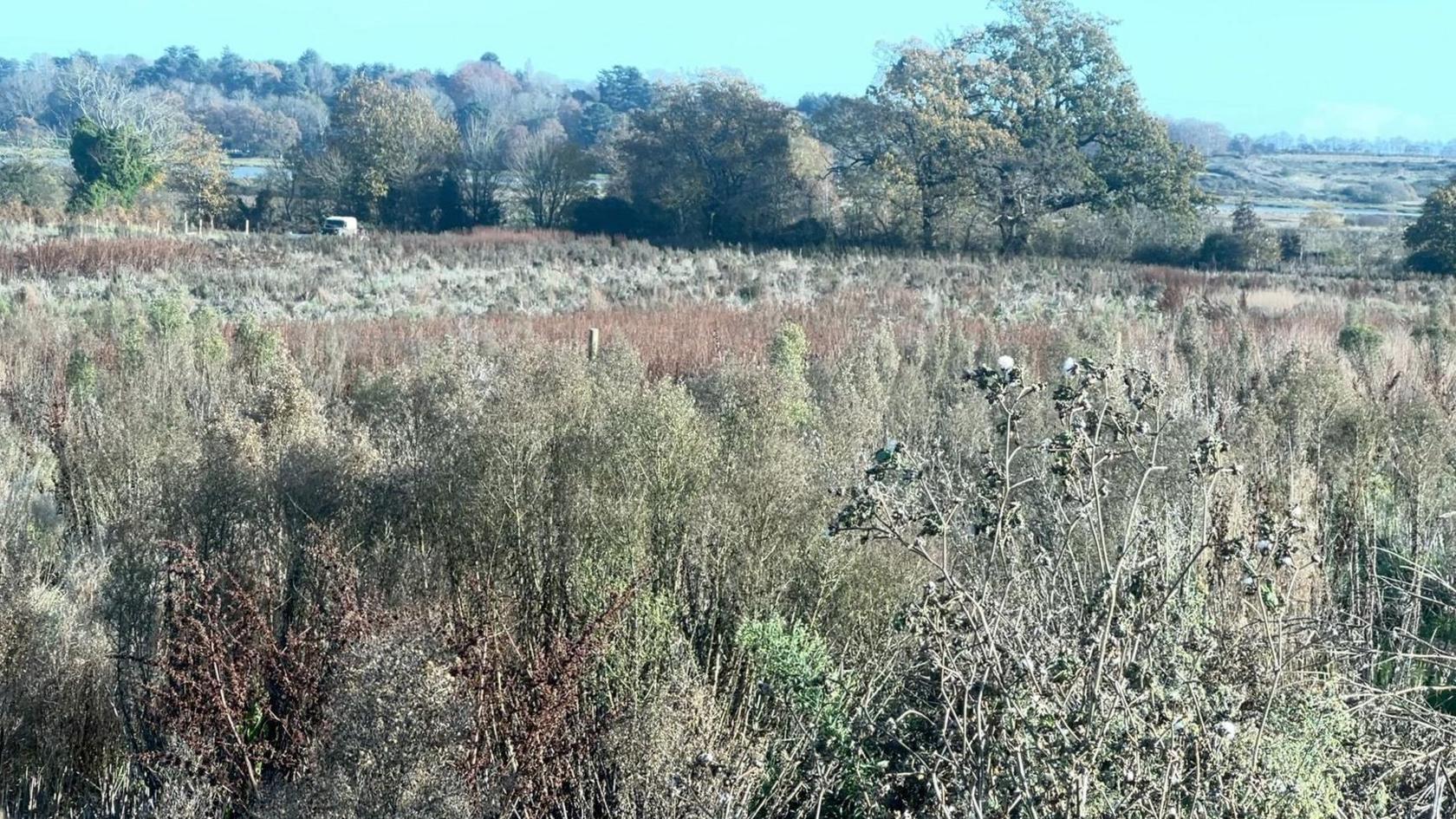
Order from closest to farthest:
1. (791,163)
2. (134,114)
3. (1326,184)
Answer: (791,163) → (134,114) → (1326,184)

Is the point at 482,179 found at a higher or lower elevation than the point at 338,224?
higher

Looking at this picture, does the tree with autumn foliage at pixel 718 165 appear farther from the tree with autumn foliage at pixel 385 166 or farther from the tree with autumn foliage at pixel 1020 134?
the tree with autumn foliage at pixel 385 166

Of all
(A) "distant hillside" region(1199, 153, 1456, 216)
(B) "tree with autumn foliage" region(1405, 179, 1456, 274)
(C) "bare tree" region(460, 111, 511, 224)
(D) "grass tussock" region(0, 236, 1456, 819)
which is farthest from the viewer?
(A) "distant hillside" region(1199, 153, 1456, 216)

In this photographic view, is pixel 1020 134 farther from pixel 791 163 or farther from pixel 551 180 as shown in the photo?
pixel 551 180

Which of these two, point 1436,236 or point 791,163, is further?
point 791,163

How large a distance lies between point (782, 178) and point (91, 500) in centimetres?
3017

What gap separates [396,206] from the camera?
38.5 meters

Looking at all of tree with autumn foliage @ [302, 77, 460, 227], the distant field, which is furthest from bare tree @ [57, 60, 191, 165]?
the distant field

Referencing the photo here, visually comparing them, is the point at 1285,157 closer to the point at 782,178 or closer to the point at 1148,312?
the point at 782,178

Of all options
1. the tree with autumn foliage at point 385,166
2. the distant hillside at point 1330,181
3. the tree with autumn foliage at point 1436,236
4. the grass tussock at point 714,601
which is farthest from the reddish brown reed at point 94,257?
the distant hillside at point 1330,181

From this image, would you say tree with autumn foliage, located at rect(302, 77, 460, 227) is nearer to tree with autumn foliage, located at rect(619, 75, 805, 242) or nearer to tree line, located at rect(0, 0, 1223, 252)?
tree line, located at rect(0, 0, 1223, 252)

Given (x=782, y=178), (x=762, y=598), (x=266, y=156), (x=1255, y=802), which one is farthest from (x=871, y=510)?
(x=266, y=156)

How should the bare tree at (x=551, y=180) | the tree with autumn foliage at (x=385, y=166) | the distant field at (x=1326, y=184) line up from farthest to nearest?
the distant field at (x=1326, y=184)
the tree with autumn foliage at (x=385, y=166)
the bare tree at (x=551, y=180)

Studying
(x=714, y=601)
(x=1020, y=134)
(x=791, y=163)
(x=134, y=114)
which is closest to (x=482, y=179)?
(x=791, y=163)
